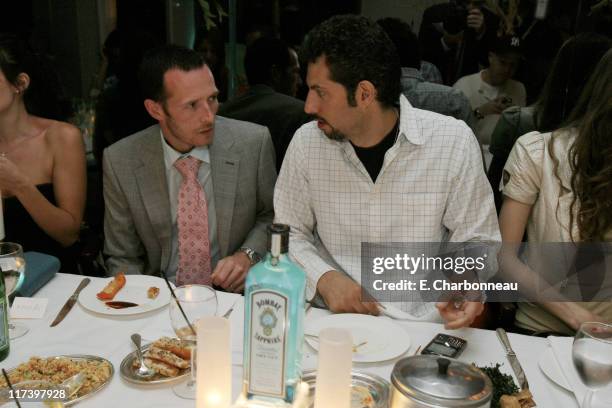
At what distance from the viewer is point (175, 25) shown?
13.3ft

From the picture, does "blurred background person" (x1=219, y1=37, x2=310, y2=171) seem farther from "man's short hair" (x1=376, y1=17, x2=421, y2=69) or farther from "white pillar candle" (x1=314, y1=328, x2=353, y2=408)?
"white pillar candle" (x1=314, y1=328, x2=353, y2=408)

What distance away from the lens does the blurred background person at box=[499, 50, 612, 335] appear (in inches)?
70.1

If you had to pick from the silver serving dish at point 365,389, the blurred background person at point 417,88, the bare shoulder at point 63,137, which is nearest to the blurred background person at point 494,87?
the blurred background person at point 417,88

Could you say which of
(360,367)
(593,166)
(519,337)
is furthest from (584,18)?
(360,367)

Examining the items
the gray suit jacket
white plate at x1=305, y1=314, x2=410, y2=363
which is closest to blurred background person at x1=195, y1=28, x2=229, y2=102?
the gray suit jacket

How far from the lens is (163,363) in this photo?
1219 mm

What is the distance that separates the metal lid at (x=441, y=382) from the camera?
0.83 meters

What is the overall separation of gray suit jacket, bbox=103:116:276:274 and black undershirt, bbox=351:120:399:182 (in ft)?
1.65

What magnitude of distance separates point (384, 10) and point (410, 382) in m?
3.05

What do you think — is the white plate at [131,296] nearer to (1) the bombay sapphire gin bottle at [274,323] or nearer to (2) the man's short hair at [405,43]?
(1) the bombay sapphire gin bottle at [274,323]

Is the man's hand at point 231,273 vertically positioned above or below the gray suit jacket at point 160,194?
below

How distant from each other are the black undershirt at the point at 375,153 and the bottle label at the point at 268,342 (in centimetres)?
104

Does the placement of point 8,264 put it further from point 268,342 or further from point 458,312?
point 458,312

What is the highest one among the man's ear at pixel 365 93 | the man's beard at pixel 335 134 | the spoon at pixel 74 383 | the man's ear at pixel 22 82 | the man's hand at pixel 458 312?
the man's ear at pixel 365 93
